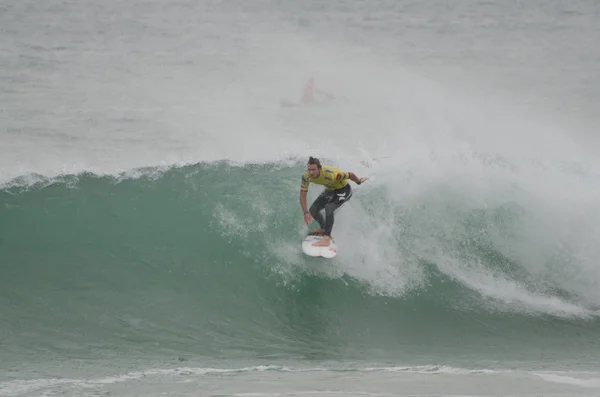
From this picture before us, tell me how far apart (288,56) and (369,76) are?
2.52 meters

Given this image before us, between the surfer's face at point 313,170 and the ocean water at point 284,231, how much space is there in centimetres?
134

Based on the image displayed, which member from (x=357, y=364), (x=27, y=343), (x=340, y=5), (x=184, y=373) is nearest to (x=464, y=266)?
(x=357, y=364)

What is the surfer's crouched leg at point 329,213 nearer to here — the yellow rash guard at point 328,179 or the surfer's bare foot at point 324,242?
the surfer's bare foot at point 324,242

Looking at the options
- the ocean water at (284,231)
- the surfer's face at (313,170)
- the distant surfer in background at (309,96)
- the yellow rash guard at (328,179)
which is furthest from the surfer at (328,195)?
the distant surfer in background at (309,96)

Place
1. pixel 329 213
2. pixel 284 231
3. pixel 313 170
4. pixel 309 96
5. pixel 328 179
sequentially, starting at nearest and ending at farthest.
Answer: pixel 313 170, pixel 328 179, pixel 329 213, pixel 284 231, pixel 309 96

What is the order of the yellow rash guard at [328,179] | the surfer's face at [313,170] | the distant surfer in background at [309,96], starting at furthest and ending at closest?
the distant surfer in background at [309,96] → the yellow rash guard at [328,179] → the surfer's face at [313,170]

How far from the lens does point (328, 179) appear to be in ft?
31.5

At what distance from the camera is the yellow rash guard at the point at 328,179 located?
9512 millimetres

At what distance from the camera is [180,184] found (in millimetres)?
12539

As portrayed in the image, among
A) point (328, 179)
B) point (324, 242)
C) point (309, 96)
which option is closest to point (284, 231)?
point (324, 242)

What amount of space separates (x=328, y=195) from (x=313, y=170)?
0.80 metres

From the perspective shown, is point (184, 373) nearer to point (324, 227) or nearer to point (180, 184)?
point (324, 227)

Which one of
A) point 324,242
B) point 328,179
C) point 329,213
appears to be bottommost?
point 324,242

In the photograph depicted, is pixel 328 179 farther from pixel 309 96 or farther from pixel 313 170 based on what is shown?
pixel 309 96
